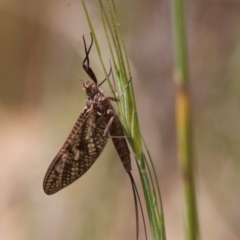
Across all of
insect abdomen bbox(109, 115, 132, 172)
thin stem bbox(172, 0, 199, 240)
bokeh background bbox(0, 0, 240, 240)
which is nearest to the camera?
thin stem bbox(172, 0, 199, 240)

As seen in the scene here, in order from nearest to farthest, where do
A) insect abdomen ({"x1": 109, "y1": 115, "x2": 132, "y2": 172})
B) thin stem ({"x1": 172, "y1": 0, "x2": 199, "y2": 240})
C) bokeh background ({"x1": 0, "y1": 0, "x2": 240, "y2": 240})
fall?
1. thin stem ({"x1": 172, "y1": 0, "x2": 199, "y2": 240})
2. insect abdomen ({"x1": 109, "y1": 115, "x2": 132, "y2": 172})
3. bokeh background ({"x1": 0, "y1": 0, "x2": 240, "y2": 240})

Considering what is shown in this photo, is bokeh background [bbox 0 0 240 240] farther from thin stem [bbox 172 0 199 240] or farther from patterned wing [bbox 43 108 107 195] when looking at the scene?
thin stem [bbox 172 0 199 240]

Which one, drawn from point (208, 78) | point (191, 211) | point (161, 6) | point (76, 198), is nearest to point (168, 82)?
point (208, 78)

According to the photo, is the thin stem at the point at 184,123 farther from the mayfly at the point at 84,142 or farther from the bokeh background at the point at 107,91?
the bokeh background at the point at 107,91

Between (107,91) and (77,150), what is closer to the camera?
(77,150)

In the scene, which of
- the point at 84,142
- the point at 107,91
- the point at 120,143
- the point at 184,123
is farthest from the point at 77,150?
the point at 184,123

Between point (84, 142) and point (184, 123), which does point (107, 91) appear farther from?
point (184, 123)

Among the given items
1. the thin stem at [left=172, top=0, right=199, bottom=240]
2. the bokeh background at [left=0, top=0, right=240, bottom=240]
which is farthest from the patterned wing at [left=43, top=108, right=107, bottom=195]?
the thin stem at [left=172, top=0, right=199, bottom=240]
